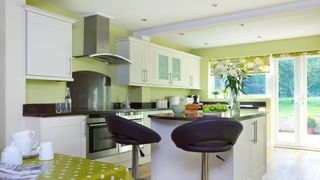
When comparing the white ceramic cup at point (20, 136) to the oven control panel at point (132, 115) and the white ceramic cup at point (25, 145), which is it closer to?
the white ceramic cup at point (25, 145)

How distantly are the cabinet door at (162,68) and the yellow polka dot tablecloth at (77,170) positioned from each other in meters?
4.27

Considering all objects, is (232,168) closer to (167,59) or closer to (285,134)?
(167,59)

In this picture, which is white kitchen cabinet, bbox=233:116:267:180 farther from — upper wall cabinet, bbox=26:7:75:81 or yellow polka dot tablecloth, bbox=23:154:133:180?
upper wall cabinet, bbox=26:7:75:81

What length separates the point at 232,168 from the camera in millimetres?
2674

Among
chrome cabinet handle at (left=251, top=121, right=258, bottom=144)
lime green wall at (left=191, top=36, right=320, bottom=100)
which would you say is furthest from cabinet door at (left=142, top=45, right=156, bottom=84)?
chrome cabinet handle at (left=251, top=121, right=258, bottom=144)

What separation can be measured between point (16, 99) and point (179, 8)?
2568mm

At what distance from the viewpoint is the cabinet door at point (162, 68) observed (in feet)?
18.5

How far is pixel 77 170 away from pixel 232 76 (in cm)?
237

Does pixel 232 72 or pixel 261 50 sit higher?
pixel 261 50

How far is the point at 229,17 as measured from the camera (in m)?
4.53

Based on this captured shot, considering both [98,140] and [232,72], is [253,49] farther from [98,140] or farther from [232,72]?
[98,140]

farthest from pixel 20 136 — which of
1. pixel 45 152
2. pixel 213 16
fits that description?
pixel 213 16

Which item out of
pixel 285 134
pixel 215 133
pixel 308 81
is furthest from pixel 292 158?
pixel 215 133

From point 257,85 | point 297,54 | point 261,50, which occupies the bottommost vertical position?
point 257,85
